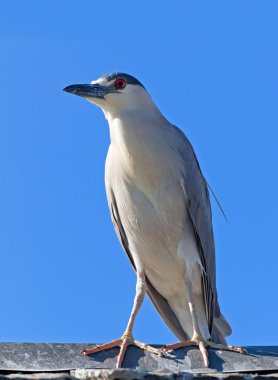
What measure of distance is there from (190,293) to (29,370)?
7.36 ft

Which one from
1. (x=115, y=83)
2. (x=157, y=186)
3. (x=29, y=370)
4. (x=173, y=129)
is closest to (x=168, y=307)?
(x=157, y=186)

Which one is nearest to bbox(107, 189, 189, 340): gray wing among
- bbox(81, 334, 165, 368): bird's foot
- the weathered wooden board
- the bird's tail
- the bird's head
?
the bird's tail

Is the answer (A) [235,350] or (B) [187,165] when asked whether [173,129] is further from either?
(A) [235,350]

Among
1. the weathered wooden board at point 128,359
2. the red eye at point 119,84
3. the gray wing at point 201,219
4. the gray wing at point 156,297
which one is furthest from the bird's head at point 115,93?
the weathered wooden board at point 128,359

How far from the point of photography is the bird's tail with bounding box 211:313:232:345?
20.0 ft

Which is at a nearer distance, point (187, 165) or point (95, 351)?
point (95, 351)

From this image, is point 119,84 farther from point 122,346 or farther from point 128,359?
point 128,359

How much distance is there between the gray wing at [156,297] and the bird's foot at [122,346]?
131 cm

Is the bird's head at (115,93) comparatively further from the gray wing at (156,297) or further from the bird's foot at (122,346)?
the bird's foot at (122,346)

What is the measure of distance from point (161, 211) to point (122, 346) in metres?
1.48

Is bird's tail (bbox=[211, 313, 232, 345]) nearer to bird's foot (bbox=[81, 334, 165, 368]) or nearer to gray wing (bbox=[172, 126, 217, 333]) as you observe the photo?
gray wing (bbox=[172, 126, 217, 333])

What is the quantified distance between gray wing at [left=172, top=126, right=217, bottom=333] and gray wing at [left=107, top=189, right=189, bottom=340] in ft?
0.96

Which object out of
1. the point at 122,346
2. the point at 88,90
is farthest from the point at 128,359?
the point at 88,90

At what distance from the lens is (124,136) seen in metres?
6.20
